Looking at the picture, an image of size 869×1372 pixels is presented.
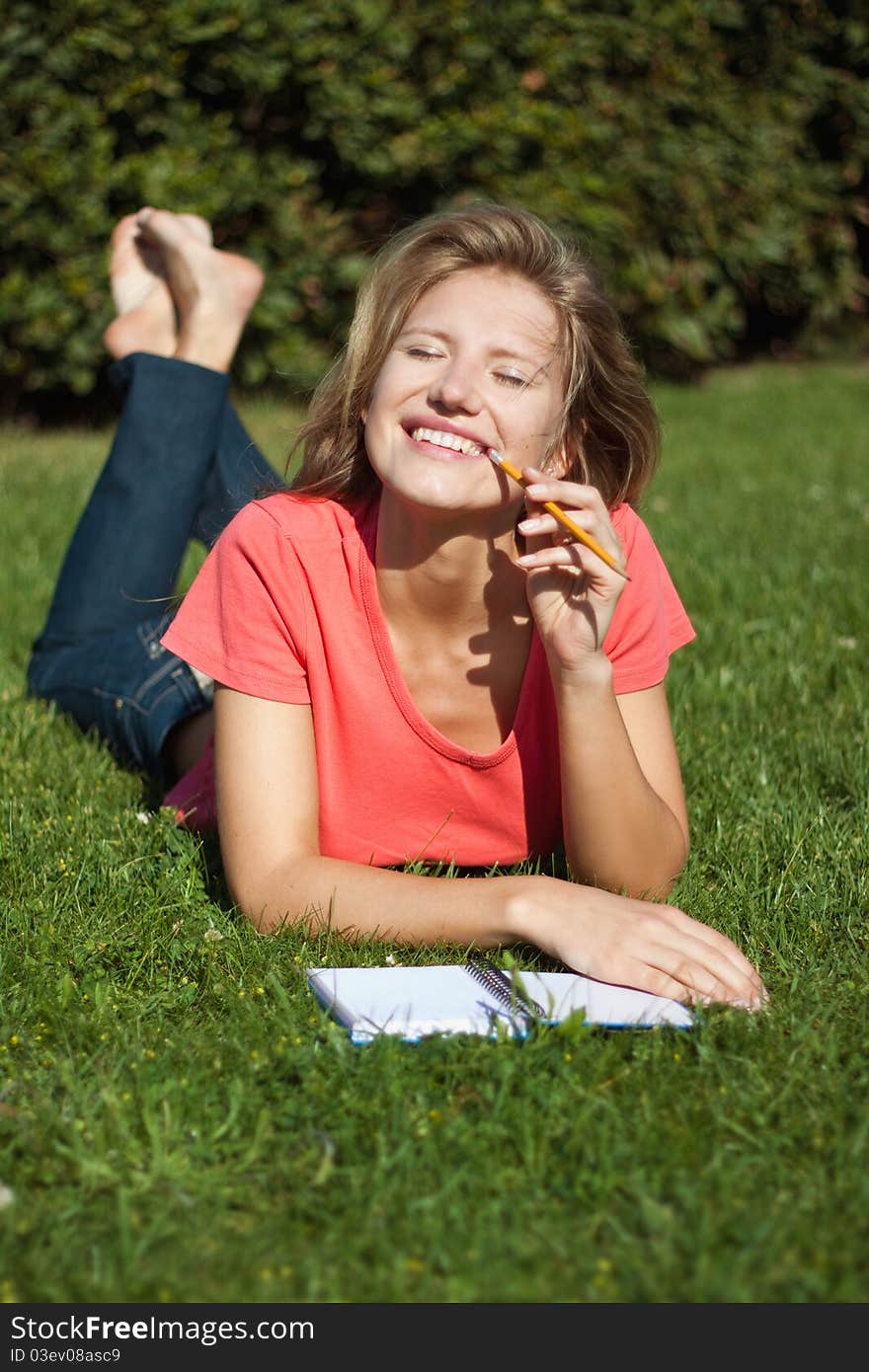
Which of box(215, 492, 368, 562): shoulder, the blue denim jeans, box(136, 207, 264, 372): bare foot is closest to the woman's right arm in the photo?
box(215, 492, 368, 562): shoulder

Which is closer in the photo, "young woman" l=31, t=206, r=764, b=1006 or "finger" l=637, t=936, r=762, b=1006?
"finger" l=637, t=936, r=762, b=1006

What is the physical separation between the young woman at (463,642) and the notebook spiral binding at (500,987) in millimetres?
64

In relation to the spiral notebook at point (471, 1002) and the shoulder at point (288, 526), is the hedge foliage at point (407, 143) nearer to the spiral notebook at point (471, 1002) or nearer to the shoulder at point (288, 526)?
the shoulder at point (288, 526)

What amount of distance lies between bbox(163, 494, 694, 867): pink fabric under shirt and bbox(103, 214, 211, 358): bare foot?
1306 millimetres

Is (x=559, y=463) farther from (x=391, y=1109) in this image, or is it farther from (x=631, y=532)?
(x=391, y=1109)

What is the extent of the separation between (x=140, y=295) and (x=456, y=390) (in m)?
1.90

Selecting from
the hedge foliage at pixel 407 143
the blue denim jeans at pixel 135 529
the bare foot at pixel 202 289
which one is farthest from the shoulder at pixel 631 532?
the hedge foliage at pixel 407 143

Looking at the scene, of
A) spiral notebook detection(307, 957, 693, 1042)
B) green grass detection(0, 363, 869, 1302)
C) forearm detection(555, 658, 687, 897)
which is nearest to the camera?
green grass detection(0, 363, 869, 1302)

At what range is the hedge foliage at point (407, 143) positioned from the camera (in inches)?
261

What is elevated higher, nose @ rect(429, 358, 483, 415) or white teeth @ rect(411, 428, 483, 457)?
nose @ rect(429, 358, 483, 415)

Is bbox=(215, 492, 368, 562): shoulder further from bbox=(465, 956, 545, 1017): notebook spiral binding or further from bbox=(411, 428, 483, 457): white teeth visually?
bbox=(465, 956, 545, 1017): notebook spiral binding

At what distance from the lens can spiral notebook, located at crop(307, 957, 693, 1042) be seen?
2082mm

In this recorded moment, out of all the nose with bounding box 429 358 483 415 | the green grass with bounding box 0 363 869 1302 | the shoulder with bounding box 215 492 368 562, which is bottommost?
the green grass with bounding box 0 363 869 1302

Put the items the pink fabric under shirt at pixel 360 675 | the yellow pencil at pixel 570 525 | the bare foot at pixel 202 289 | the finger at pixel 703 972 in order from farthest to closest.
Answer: the bare foot at pixel 202 289 < the pink fabric under shirt at pixel 360 675 < the yellow pencil at pixel 570 525 < the finger at pixel 703 972
